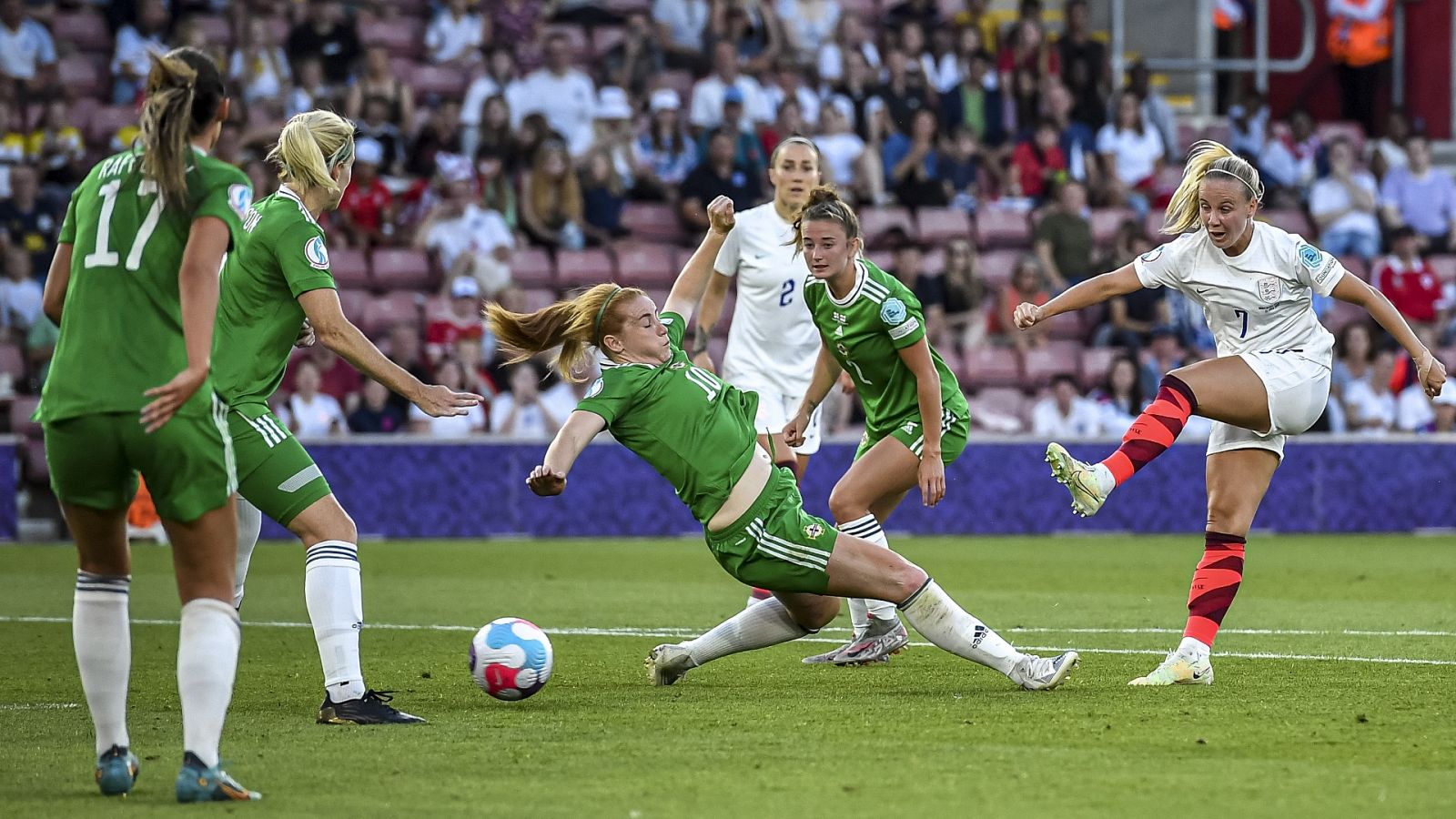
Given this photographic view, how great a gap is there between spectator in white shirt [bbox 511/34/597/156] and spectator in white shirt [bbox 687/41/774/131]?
1.14 meters

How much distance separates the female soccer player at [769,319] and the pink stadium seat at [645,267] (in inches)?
323

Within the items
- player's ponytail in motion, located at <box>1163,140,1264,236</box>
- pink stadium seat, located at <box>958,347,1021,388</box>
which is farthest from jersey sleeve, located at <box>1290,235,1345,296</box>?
pink stadium seat, located at <box>958,347,1021,388</box>

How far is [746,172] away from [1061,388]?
389 cm

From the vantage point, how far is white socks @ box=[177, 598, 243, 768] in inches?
192

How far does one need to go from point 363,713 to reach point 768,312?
4126 millimetres

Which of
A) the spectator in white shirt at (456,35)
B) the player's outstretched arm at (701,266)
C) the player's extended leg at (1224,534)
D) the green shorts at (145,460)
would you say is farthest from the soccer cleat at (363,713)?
the spectator in white shirt at (456,35)

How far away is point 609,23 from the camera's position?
20812 millimetres

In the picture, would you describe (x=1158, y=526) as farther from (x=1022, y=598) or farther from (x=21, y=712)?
(x=21, y=712)

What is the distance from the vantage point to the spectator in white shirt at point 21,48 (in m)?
18.5

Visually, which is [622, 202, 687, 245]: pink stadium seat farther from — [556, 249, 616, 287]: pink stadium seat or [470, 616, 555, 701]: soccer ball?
[470, 616, 555, 701]: soccer ball

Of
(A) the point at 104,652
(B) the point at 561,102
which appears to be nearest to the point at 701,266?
(A) the point at 104,652

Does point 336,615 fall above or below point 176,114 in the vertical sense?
below

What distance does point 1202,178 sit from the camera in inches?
285

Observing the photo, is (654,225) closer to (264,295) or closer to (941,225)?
(941,225)
